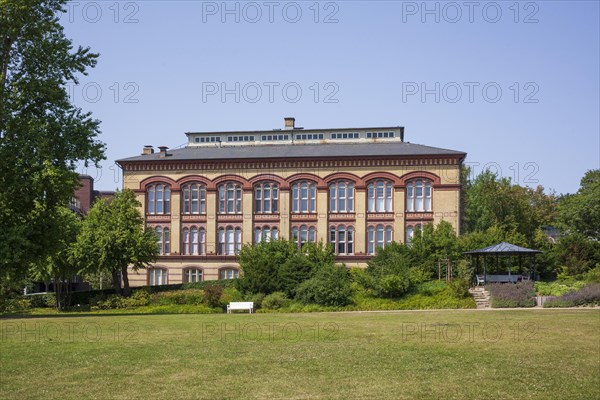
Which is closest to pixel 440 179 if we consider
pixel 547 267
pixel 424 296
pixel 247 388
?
pixel 547 267

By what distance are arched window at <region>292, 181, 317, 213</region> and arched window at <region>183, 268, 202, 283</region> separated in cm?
1042

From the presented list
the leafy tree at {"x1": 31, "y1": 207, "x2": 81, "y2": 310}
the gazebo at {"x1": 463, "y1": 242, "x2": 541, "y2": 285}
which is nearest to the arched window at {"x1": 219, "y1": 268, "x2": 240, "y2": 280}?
the leafy tree at {"x1": 31, "y1": 207, "x2": 81, "y2": 310}

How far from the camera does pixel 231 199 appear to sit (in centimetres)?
6638

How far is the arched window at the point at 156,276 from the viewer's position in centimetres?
6656

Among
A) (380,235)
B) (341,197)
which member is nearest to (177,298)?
Result: (341,197)

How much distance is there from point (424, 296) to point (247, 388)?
29.1 metres

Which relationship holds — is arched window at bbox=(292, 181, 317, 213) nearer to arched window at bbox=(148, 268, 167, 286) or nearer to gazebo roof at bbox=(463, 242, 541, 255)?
arched window at bbox=(148, 268, 167, 286)

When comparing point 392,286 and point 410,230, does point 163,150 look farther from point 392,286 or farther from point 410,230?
point 392,286

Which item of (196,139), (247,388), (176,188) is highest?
(196,139)

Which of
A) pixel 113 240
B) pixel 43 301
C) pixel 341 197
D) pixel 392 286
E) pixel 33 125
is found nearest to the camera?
pixel 33 125

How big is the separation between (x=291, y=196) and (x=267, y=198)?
2.23m

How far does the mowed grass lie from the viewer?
17.1m

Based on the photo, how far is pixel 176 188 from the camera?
219 feet

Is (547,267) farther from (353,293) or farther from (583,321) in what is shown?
(583,321)
